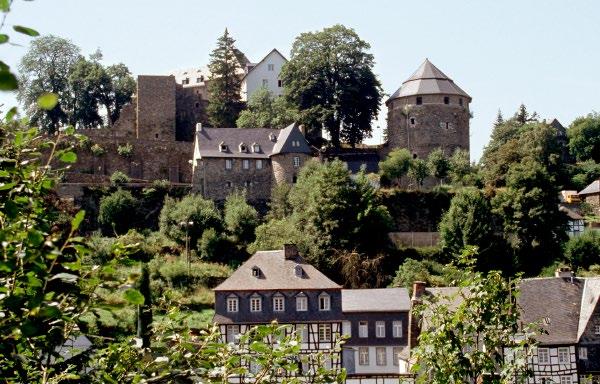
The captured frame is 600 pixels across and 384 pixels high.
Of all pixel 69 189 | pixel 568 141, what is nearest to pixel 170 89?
pixel 69 189

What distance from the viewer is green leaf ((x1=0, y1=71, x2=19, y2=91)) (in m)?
2.88

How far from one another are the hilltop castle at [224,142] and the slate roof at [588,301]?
22.4 m

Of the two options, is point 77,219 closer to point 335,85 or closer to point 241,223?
point 241,223

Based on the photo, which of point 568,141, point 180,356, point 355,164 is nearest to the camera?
point 180,356

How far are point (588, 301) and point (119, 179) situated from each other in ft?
94.9

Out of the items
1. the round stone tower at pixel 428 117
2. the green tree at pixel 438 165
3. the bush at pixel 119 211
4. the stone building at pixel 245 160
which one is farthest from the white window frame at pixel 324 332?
the round stone tower at pixel 428 117

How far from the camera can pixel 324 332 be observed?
123 feet

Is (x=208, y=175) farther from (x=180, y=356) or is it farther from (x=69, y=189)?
(x=180, y=356)

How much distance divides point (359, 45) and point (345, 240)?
65.3 ft

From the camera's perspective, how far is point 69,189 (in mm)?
52875

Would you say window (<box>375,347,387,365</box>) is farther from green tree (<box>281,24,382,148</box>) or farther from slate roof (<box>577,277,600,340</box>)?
green tree (<box>281,24,382,148</box>)

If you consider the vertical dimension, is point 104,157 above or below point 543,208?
above

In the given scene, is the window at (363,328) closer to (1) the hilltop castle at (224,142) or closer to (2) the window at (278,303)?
(2) the window at (278,303)

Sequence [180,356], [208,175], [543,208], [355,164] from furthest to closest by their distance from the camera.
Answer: [355,164]
[208,175]
[543,208]
[180,356]
